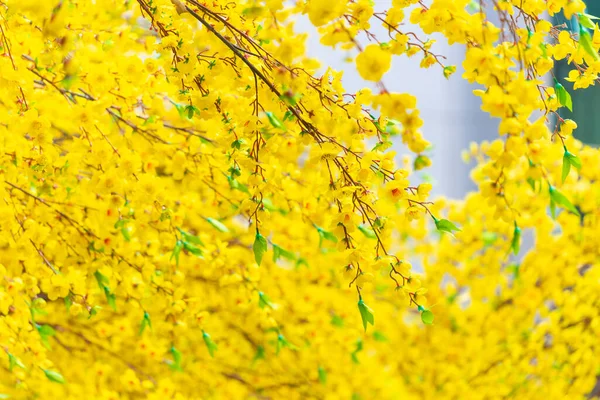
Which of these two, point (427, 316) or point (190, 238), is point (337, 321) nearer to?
point (190, 238)

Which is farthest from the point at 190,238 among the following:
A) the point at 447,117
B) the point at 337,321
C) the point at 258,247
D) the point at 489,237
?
the point at 447,117

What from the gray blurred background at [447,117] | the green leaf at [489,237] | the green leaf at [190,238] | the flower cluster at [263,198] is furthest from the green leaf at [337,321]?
the gray blurred background at [447,117]

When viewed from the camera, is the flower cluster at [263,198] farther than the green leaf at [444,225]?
No

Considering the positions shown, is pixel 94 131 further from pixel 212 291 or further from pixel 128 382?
pixel 212 291

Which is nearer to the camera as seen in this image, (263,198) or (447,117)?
(263,198)

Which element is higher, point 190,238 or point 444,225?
point 190,238

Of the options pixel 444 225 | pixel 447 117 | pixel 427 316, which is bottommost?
pixel 427 316

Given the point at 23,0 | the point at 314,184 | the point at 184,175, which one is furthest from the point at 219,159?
the point at 23,0

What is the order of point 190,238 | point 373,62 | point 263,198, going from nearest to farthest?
point 373,62 < point 263,198 < point 190,238

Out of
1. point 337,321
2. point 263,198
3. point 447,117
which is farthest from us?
point 447,117

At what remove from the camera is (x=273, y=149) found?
111 cm

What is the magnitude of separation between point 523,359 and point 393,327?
0.66 meters

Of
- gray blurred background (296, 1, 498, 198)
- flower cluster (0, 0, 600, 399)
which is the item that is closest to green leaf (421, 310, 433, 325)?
flower cluster (0, 0, 600, 399)

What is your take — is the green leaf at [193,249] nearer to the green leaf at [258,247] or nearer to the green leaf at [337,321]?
the green leaf at [258,247]
